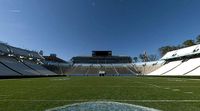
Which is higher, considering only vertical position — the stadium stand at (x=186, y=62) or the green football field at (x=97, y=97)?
the stadium stand at (x=186, y=62)

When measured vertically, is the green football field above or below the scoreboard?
below

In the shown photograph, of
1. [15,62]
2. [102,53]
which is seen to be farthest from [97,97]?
[102,53]

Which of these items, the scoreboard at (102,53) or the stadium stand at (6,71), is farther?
the scoreboard at (102,53)

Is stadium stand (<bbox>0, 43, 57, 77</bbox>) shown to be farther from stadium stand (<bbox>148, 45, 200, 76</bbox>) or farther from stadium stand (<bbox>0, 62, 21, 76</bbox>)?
stadium stand (<bbox>148, 45, 200, 76</bbox>)

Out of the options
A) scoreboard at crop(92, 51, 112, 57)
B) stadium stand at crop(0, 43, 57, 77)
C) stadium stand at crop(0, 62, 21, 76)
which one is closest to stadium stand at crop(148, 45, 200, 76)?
stadium stand at crop(0, 43, 57, 77)

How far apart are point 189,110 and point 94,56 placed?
11507cm

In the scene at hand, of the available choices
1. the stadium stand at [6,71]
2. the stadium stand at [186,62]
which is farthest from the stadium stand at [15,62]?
the stadium stand at [186,62]

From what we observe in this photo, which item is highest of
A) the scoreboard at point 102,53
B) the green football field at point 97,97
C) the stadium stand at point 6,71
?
the scoreboard at point 102,53

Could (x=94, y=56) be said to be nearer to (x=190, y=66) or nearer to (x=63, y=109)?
(x=190, y=66)

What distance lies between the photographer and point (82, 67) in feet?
365

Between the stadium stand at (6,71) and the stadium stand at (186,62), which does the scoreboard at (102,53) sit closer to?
the stadium stand at (186,62)

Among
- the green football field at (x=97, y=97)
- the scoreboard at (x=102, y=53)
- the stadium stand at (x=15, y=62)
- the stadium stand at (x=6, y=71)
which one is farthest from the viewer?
the scoreboard at (x=102, y=53)

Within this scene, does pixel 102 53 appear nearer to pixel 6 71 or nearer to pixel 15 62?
pixel 15 62

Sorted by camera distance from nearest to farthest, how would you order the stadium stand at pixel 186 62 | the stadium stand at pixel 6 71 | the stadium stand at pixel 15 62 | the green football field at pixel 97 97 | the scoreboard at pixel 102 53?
the green football field at pixel 97 97 < the stadium stand at pixel 6 71 < the stadium stand at pixel 15 62 < the stadium stand at pixel 186 62 < the scoreboard at pixel 102 53
